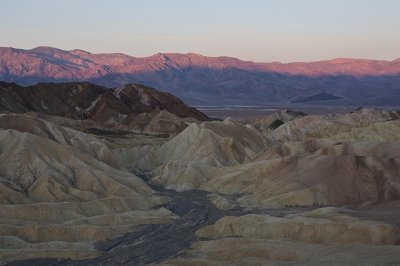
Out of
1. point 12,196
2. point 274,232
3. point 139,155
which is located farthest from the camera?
point 139,155

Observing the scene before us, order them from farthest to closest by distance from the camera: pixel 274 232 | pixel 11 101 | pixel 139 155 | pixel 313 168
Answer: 1. pixel 11 101
2. pixel 139 155
3. pixel 313 168
4. pixel 274 232

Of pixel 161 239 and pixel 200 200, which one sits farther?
pixel 200 200

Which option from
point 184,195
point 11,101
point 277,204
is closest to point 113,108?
point 11,101

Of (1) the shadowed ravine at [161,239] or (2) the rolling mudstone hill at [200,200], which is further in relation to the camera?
(2) the rolling mudstone hill at [200,200]

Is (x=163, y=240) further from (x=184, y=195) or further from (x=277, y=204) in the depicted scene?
(x=184, y=195)

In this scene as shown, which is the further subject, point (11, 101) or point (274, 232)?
point (11, 101)

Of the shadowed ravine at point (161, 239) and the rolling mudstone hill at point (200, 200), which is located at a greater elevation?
the rolling mudstone hill at point (200, 200)

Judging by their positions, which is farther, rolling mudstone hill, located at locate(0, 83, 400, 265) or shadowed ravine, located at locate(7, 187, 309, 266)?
rolling mudstone hill, located at locate(0, 83, 400, 265)

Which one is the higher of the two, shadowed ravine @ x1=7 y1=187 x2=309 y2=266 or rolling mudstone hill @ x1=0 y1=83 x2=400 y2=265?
rolling mudstone hill @ x1=0 y1=83 x2=400 y2=265
